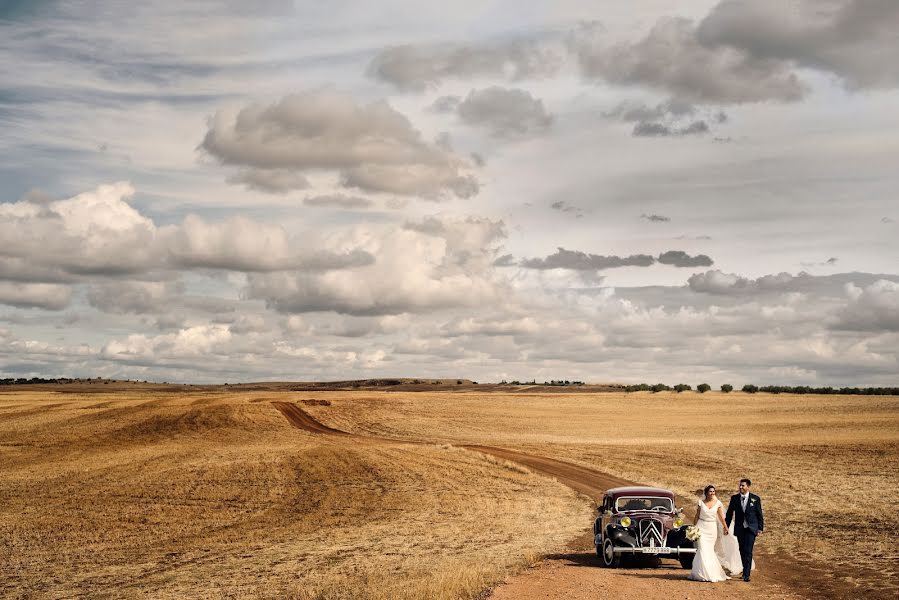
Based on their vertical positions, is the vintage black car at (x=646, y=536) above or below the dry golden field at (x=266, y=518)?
above

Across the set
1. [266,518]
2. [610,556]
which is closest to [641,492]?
[610,556]

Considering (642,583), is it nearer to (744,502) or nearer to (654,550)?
(654,550)

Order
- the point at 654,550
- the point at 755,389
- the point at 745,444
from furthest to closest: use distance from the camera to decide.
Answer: the point at 755,389 < the point at 745,444 < the point at 654,550

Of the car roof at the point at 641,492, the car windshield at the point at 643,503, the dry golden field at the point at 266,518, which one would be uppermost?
the car roof at the point at 641,492

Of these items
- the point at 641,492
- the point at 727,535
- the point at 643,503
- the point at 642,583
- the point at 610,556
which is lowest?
the point at 642,583

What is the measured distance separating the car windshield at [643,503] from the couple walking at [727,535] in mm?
2991

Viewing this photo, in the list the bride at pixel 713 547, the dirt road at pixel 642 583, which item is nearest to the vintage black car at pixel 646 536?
the dirt road at pixel 642 583

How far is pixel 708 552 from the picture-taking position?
75.7 ft

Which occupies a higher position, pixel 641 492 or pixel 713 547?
pixel 641 492

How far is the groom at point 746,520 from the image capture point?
23125mm

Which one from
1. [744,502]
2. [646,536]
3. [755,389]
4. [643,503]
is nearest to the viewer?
[744,502]

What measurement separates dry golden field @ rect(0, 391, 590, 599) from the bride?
5549 millimetres

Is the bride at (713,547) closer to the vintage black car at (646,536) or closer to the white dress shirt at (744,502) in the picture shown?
the white dress shirt at (744,502)

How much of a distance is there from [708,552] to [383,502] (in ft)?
75.4
